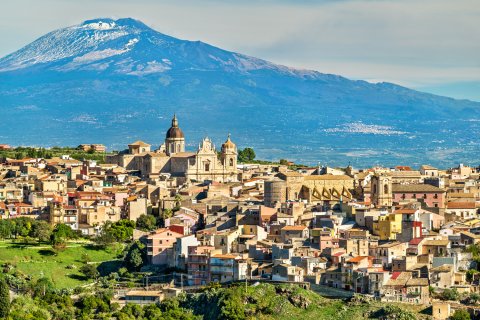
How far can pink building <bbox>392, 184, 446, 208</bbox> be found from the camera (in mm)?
57334

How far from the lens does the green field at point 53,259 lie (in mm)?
47719

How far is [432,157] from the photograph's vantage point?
566 ft

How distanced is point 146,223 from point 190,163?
16831 millimetres

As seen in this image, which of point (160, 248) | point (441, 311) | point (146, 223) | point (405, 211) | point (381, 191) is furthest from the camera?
point (381, 191)

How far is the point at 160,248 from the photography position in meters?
48.2

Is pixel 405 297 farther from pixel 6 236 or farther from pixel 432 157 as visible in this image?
pixel 432 157

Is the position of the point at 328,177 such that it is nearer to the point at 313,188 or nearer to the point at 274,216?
the point at 313,188

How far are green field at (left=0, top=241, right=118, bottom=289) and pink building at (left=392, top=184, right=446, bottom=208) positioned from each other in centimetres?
1506

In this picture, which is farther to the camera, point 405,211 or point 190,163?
point 190,163

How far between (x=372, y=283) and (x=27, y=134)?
157873 millimetres

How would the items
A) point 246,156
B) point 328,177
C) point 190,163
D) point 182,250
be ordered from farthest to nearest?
point 246,156 < point 190,163 < point 328,177 < point 182,250

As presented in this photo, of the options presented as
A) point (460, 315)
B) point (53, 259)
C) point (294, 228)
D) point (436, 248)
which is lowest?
point (460, 315)

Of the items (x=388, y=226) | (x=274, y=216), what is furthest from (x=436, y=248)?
(x=274, y=216)

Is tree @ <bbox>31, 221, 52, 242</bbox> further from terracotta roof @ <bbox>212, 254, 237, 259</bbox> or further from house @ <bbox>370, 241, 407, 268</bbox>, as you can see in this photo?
house @ <bbox>370, 241, 407, 268</bbox>
